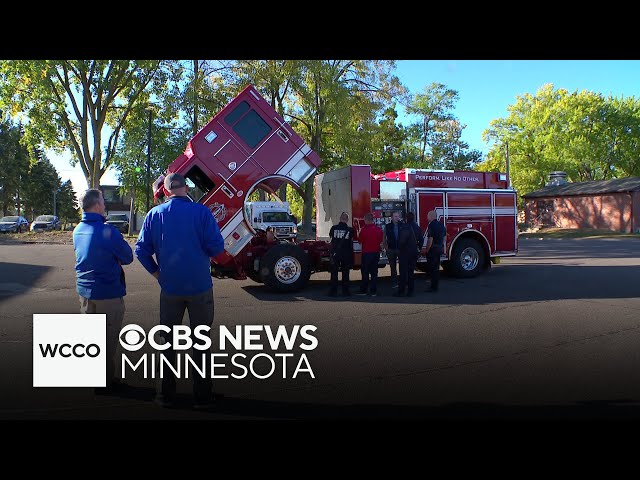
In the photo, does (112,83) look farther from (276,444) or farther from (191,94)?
(276,444)

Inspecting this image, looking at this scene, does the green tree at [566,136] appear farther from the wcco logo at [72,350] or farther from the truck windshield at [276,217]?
the wcco logo at [72,350]

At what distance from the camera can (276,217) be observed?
1182 centimetres

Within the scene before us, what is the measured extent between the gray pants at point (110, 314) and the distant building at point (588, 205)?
1725 inches

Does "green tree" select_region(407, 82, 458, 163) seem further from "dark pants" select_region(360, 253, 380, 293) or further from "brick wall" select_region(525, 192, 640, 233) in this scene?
"dark pants" select_region(360, 253, 380, 293)

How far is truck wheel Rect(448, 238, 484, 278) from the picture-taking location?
42.9ft

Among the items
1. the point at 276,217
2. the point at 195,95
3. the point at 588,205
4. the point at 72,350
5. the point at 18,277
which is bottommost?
the point at 72,350

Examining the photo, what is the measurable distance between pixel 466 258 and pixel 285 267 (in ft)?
16.4

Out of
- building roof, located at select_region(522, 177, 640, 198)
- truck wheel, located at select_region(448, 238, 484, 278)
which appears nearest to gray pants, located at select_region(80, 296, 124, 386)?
truck wheel, located at select_region(448, 238, 484, 278)

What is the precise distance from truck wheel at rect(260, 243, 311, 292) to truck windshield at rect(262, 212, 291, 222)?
1.11m

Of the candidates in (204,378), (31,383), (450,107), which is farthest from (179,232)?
(450,107)

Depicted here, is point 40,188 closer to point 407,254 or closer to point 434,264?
point 434,264

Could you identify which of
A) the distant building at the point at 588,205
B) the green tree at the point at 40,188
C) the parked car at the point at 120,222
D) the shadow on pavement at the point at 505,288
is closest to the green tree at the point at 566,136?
the distant building at the point at 588,205

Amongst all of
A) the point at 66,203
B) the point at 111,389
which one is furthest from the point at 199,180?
the point at 66,203

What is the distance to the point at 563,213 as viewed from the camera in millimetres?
46656
